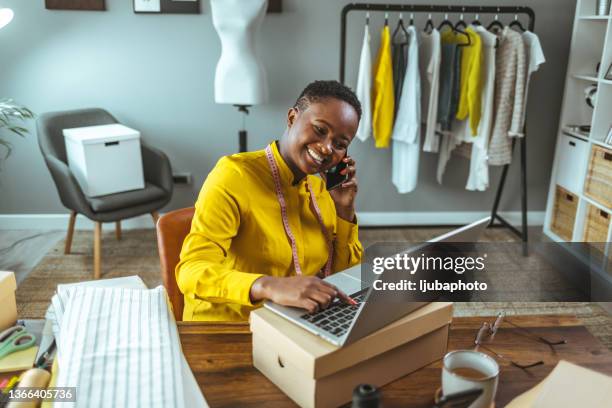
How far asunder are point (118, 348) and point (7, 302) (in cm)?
38

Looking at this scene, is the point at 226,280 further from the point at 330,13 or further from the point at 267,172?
the point at 330,13

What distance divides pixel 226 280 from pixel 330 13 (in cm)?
279

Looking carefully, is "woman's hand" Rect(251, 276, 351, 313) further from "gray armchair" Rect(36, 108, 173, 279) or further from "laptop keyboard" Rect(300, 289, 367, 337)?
"gray armchair" Rect(36, 108, 173, 279)

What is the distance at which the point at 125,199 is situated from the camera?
301 centimetres

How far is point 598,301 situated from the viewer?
311cm

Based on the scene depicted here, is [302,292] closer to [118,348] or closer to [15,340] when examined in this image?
[118,348]

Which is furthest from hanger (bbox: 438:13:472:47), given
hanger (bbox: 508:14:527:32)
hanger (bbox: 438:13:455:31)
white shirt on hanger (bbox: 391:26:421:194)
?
hanger (bbox: 508:14:527:32)

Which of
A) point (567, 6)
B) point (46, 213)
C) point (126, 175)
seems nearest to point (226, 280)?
point (126, 175)

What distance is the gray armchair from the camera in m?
2.93

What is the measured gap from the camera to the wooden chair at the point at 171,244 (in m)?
1.41

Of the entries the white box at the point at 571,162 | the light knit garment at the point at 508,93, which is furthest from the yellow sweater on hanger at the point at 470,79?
the white box at the point at 571,162

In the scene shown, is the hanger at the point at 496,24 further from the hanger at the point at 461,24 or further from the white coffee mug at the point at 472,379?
the white coffee mug at the point at 472,379

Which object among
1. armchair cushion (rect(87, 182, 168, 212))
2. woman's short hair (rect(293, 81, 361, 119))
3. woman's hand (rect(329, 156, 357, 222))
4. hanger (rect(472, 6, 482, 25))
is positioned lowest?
armchair cushion (rect(87, 182, 168, 212))

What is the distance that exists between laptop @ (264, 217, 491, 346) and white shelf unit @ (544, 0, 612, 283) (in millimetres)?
2511
